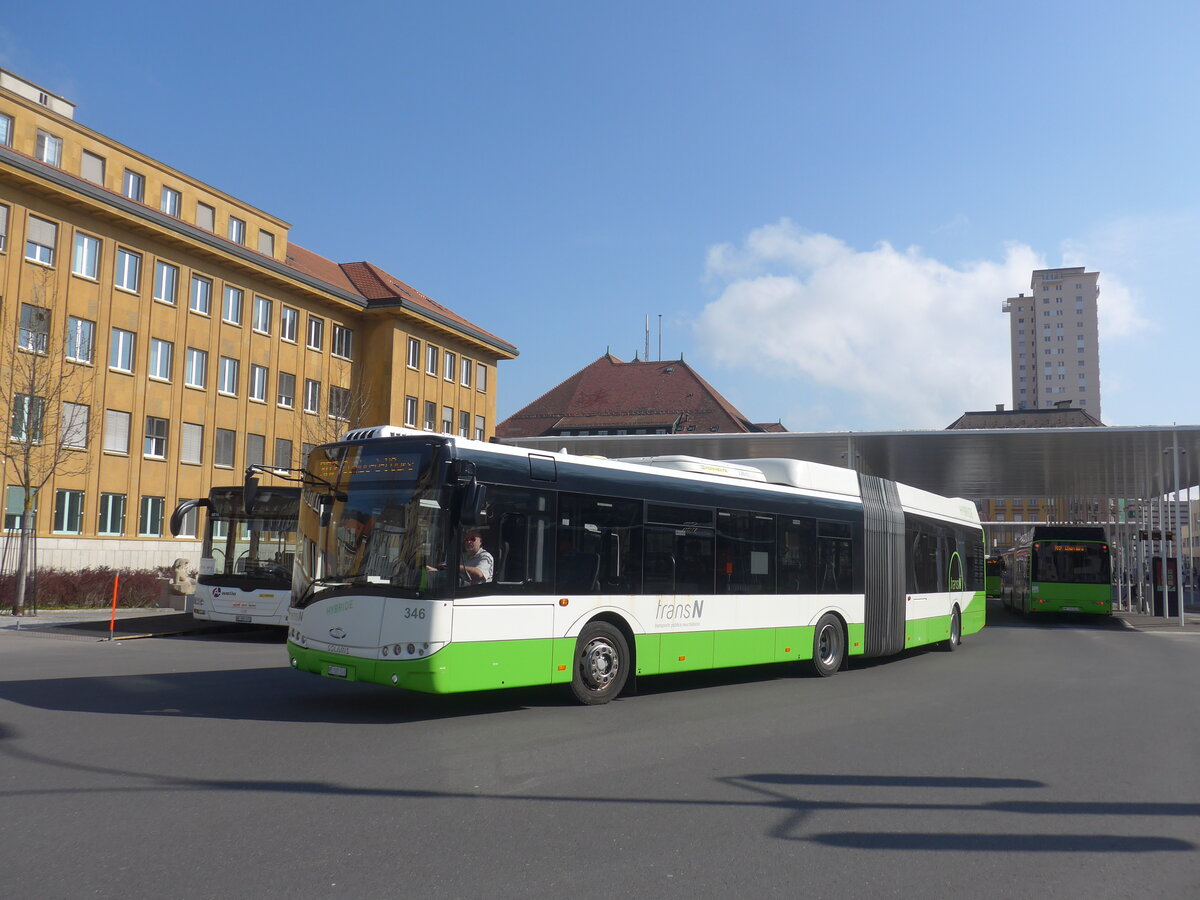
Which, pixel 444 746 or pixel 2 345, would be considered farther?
pixel 2 345

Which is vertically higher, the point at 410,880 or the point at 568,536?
the point at 568,536

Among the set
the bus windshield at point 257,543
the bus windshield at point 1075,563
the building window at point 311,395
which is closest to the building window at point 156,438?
the building window at point 311,395

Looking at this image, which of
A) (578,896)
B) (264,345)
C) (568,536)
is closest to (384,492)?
(568,536)

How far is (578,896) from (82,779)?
3837mm

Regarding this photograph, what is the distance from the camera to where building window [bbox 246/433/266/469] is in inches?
1665

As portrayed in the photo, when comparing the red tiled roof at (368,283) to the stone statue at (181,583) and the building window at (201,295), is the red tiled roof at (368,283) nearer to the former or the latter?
the building window at (201,295)

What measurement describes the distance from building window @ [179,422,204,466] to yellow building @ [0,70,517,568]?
0.07 metres

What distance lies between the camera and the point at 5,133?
34.7m

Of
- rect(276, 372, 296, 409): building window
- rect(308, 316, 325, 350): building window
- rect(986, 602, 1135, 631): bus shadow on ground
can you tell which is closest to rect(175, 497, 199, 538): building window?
rect(276, 372, 296, 409): building window

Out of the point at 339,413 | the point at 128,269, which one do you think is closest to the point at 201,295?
the point at 128,269

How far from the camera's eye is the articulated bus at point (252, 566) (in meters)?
19.4

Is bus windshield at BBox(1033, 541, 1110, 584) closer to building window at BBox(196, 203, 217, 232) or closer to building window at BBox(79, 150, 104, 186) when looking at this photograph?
building window at BBox(196, 203, 217, 232)

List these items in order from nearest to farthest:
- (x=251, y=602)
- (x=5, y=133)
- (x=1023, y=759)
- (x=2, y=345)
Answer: (x=1023, y=759)
(x=251, y=602)
(x=2, y=345)
(x=5, y=133)

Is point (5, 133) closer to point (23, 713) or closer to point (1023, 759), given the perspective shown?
point (23, 713)
